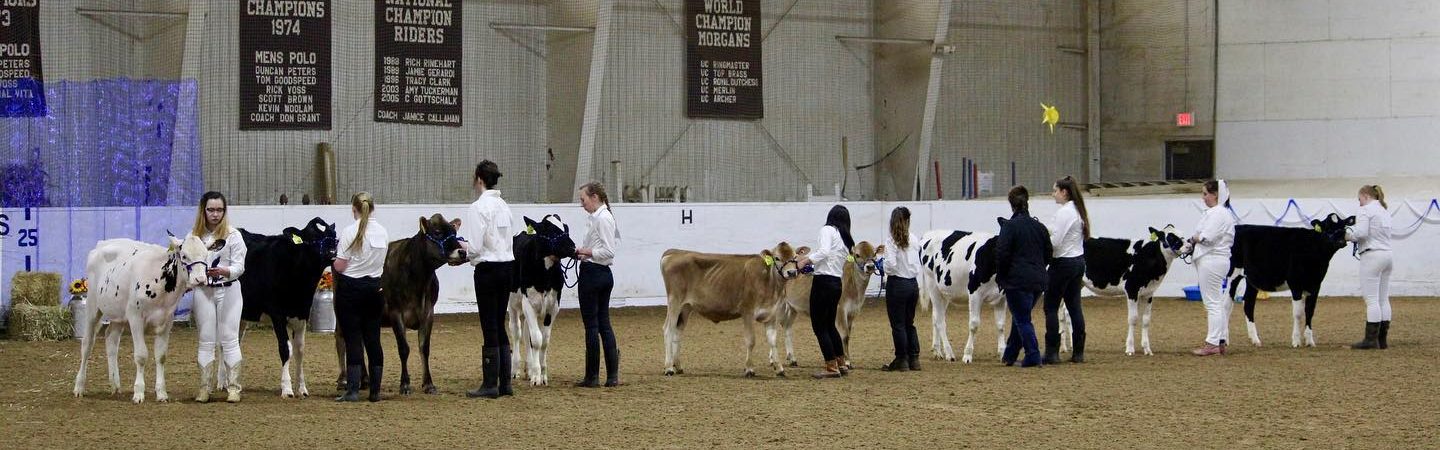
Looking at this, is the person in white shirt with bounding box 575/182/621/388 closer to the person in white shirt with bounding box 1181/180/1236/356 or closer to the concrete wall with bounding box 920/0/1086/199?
the person in white shirt with bounding box 1181/180/1236/356

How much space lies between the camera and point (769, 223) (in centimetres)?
2184

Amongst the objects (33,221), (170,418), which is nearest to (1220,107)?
(33,221)

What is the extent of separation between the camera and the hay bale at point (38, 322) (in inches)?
618

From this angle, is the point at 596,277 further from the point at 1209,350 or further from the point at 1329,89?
the point at 1329,89

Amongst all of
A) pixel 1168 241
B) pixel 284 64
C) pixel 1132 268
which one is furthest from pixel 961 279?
pixel 284 64

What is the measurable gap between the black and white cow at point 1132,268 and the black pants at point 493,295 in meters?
5.99

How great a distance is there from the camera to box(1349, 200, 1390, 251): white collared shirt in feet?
45.8

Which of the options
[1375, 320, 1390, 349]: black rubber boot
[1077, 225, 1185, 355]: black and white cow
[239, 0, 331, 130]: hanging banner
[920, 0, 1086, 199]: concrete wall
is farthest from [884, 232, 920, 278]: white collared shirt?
[920, 0, 1086, 199]: concrete wall

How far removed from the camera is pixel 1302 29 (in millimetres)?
26016

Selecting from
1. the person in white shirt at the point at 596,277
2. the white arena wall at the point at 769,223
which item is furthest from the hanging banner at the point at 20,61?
the person in white shirt at the point at 596,277

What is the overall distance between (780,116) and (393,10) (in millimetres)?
7074

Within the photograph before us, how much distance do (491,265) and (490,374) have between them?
0.81 meters

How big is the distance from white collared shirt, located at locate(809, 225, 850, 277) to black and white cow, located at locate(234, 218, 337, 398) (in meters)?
3.67

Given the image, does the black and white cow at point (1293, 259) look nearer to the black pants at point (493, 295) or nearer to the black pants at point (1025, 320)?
the black pants at point (1025, 320)
